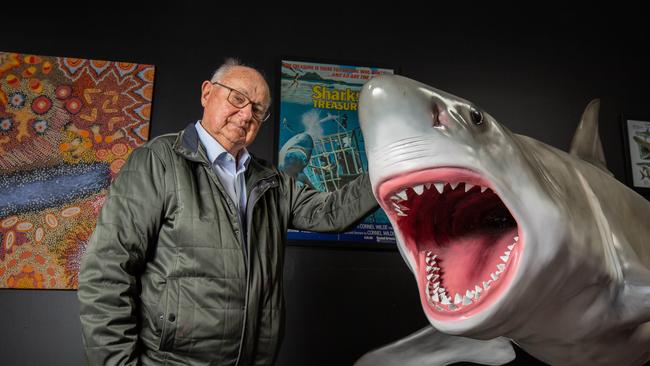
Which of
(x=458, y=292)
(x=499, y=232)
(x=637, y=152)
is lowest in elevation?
(x=458, y=292)

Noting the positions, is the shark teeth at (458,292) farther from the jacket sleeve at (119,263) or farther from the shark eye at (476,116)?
the jacket sleeve at (119,263)

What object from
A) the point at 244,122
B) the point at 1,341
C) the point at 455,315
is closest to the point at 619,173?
the point at 244,122

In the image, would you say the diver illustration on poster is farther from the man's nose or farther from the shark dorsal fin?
the shark dorsal fin

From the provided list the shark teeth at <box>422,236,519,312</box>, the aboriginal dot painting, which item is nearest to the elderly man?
the shark teeth at <box>422,236,519,312</box>

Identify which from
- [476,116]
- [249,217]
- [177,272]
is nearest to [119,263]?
[177,272]

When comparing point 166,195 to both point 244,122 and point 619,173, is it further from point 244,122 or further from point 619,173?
point 619,173

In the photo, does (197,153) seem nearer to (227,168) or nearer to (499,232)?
(227,168)

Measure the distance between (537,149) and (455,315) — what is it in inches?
19.4

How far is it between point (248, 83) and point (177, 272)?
23.6 inches

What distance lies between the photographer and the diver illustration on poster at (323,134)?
8.02 feet

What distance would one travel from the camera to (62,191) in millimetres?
2311

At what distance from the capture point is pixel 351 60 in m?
2.68

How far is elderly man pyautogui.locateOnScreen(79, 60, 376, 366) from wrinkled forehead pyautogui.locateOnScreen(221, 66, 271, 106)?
2cm

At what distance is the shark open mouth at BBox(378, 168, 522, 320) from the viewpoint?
0.83 metres
